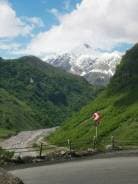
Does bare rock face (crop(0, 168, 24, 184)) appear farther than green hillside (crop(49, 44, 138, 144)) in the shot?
No

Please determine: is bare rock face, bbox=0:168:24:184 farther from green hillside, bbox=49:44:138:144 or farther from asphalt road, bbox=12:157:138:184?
green hillside, bbox=49:44:138:144

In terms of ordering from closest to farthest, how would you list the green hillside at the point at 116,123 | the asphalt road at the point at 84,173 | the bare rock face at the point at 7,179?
the bare rock face at the point at 7,179 → the asphalt road at the point at 84,173 → the green hillside at the point at 116,123

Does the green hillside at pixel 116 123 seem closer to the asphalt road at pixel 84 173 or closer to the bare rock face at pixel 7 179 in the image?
the asphalt road at pixel 84 173

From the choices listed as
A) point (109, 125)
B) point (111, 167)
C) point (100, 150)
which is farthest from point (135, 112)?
point (111, 167)

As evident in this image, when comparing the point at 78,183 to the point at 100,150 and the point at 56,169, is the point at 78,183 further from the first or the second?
the point at 100,150

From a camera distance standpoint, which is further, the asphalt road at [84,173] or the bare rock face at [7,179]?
the asphalt road at [84,173]

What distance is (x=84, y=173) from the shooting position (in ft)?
168

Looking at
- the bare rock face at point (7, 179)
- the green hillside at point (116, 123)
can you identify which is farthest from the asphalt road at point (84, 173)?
the green hillside at point (116, 123)

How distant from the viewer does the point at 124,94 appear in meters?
198

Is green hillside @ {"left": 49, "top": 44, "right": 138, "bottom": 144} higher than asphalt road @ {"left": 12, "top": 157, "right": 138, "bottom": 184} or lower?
higher

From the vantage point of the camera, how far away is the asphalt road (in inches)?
1755

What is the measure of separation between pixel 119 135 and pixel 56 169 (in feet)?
283

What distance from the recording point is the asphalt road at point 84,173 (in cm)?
4457

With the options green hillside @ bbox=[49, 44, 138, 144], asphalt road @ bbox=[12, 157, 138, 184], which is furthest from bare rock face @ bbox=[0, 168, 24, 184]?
green hillside @ bbox=[49, 44, 138, 144]
